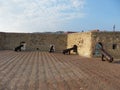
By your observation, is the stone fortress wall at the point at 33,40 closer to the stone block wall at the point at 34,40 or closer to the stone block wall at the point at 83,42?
the stone block wall at the point at 34,40

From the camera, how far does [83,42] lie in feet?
74.2

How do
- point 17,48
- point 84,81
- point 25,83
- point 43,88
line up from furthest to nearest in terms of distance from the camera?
point 17,48
point 84,81
point 25,83
point 43,88

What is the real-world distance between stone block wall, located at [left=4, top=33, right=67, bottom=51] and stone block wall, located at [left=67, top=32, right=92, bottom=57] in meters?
2.49

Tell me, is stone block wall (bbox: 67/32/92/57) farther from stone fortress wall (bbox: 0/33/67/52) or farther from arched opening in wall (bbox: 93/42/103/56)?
stone fortress wall (bbox: 0/33/67/52)

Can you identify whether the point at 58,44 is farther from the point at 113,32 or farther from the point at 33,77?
the point at 33,77

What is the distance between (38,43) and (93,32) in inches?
403

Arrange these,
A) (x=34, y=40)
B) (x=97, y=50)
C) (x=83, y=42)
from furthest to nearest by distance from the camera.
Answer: (x=34, y=40) → (x=83, y=42) → (x=97, y=50)

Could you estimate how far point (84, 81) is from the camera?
370 inches

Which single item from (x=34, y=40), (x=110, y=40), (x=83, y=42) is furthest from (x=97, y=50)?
(x=34, y=40)

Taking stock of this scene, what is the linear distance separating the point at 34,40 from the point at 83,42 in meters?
8.24

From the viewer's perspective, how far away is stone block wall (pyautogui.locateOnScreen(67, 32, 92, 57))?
2086 cm

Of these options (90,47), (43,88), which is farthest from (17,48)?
(43,88)

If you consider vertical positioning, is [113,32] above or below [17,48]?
above

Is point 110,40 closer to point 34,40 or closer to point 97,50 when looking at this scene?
point 97,50
